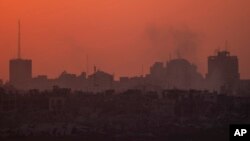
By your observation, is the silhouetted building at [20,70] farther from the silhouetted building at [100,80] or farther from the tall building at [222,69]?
the tall building at [222,69]

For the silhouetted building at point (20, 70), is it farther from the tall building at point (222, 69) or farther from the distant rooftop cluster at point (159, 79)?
the tall building at point (222, 69)

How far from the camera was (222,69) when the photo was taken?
118 metres

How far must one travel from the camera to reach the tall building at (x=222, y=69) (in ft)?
369

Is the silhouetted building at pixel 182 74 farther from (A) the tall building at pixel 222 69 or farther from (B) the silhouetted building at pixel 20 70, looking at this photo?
(B) the silhouetted building at pixel 20 70

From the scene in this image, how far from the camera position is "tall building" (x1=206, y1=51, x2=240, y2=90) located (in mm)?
112488

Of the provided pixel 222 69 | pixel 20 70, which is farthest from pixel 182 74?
pixel 20 70

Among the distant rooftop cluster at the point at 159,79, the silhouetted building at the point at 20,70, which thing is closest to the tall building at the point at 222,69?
the distant rooftop cluster at the point at 159,79

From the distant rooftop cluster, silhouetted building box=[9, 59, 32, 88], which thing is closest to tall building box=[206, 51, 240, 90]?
the distant rooftop cluster

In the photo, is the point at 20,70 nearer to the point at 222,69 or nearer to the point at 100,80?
the point at 100,80

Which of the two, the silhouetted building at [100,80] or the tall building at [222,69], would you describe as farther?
the tall building at [222,69]

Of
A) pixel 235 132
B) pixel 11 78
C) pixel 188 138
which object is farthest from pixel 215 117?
pixel 11 78

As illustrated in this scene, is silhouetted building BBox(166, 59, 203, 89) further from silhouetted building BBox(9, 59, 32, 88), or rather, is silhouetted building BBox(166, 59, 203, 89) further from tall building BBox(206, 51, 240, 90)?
silhouetted building BBox(9, 59, 32, 88)

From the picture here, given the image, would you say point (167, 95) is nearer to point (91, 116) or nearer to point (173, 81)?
point (91, 116)

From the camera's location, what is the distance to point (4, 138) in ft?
125
